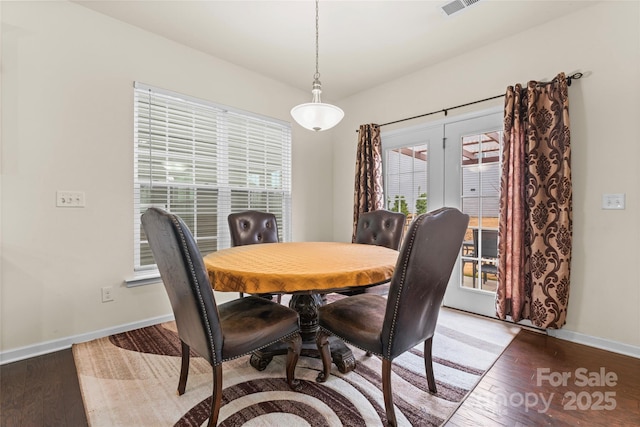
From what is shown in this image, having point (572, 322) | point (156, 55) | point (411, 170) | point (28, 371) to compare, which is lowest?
point (28, 371)

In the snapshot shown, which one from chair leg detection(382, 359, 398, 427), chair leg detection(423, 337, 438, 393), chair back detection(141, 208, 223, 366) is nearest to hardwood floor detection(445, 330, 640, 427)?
chair leg detection(423, 337, 438, 393)

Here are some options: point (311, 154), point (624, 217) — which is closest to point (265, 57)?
point (311, 154)

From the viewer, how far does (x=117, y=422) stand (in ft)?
4.43

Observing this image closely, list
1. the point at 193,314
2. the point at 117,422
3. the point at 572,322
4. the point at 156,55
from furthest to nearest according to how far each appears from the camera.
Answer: the point at 156,55 < the point at 572,322 < the point at 117,422 < the point at 193,314

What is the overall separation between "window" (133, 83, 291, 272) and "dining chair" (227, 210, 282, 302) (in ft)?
1.50

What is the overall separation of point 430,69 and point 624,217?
86.3 inches

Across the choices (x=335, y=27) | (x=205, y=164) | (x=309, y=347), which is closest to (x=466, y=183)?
(x=335, y=27)

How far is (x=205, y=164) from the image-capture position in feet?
9.68

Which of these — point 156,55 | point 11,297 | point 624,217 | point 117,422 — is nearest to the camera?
point 117,422

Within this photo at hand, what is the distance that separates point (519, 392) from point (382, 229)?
1443mm

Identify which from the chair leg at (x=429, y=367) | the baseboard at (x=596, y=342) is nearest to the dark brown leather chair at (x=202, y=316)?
the chair leg at (x=429, y=367)

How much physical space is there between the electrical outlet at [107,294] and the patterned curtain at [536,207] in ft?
11.0

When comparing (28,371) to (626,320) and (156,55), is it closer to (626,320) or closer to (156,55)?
(156,55)

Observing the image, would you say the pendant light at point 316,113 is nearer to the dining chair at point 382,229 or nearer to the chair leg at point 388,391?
the dining chair at point 382,229
